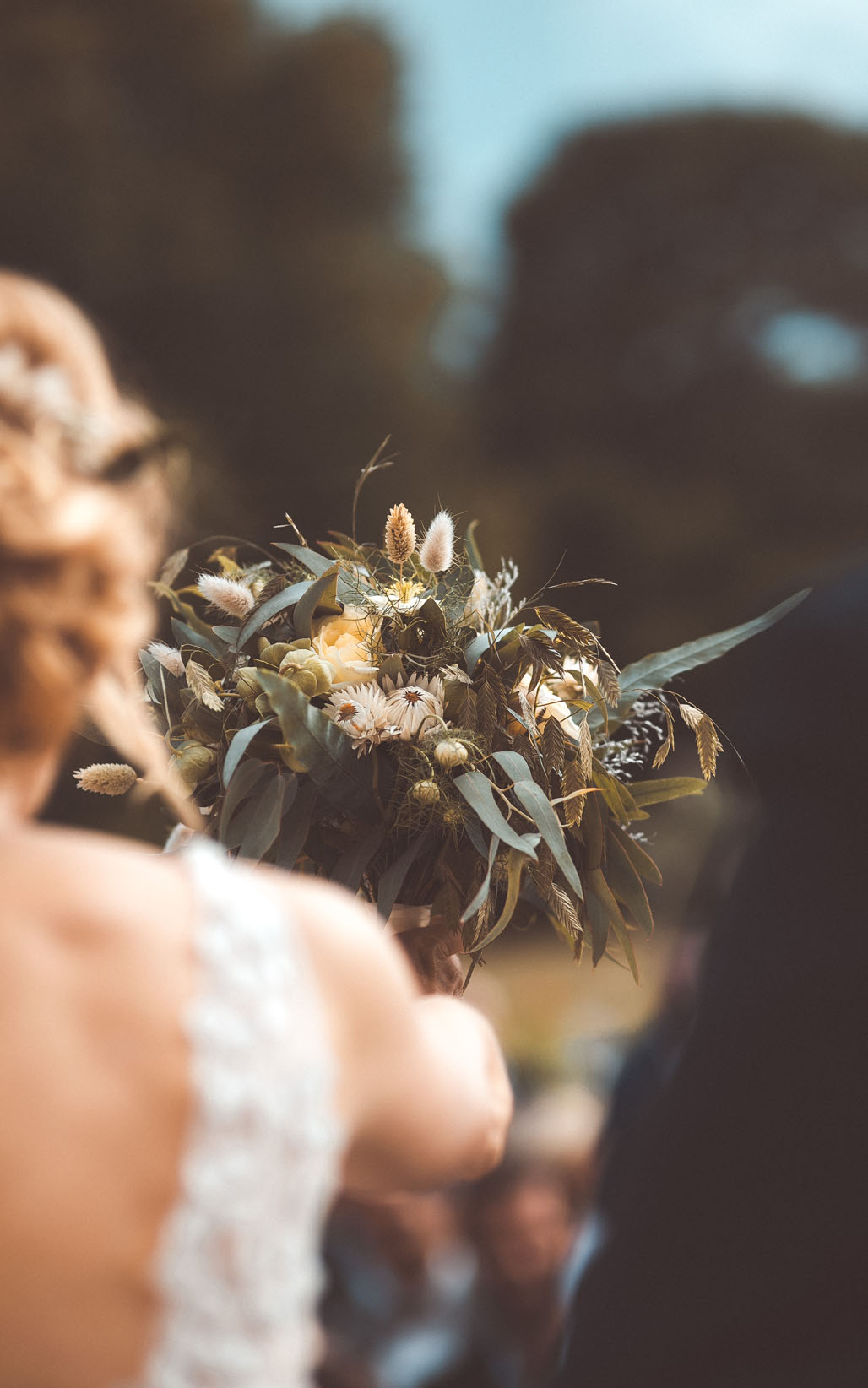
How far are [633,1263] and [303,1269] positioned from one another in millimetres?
386

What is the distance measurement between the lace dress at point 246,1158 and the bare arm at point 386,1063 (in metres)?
0.02

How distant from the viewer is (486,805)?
1149 millimetres

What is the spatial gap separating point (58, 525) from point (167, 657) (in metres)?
0.50

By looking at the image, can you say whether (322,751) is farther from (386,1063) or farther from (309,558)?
(386,1063)

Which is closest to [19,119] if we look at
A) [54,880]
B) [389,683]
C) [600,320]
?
[600,320]

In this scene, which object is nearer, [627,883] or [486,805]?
[486,805]

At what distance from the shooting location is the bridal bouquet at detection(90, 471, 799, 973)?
1.18 metres

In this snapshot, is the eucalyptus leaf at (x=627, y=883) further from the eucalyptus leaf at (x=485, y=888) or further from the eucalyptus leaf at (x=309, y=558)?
the eucalyptus leaf at (x=309, y=558)

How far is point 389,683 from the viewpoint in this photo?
122cm

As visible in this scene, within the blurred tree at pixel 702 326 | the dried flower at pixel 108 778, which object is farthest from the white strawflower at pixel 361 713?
the blurred tree at pixel 702 326

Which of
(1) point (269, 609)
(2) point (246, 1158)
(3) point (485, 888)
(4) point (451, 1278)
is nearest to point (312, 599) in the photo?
(1) point (269, 609)

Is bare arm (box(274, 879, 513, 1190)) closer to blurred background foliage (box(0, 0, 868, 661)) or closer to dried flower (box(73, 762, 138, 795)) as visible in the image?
dried flower (box(73, 762, 138, 795))

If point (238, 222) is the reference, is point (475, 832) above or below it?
above

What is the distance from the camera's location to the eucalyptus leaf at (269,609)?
125 centimetres
